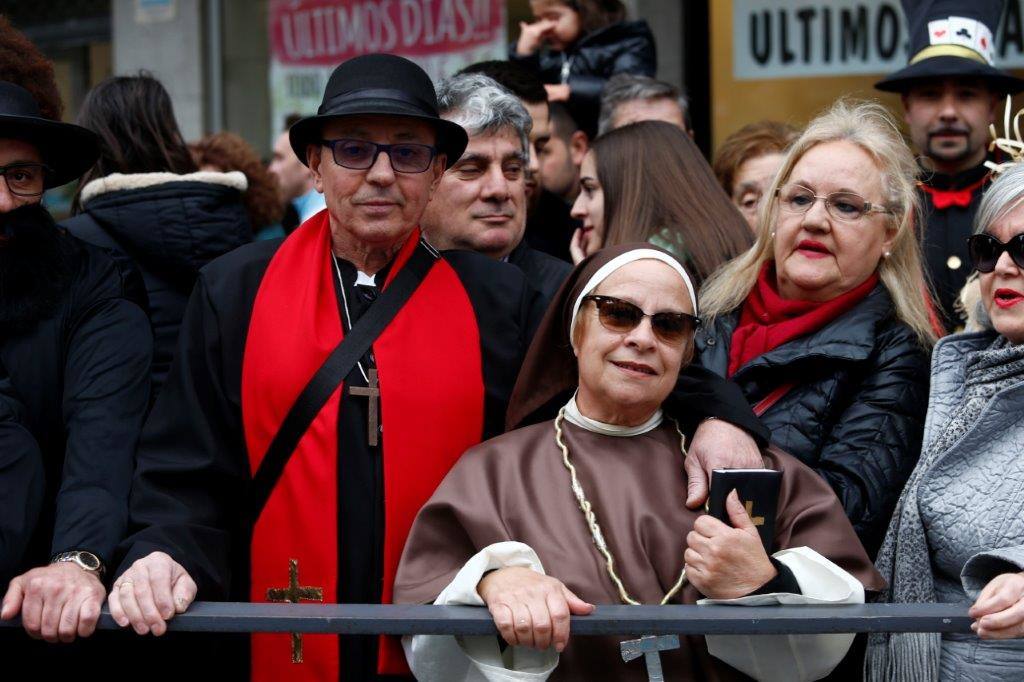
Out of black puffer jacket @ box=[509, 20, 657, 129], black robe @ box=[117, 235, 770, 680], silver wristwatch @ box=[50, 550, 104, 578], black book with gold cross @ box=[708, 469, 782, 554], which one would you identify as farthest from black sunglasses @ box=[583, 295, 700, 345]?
black puffer jacket @ box=[509, 20, 657, 129]

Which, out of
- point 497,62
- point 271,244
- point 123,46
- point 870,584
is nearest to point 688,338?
point 870,584

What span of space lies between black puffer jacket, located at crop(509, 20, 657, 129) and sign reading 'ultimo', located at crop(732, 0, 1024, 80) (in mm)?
1548

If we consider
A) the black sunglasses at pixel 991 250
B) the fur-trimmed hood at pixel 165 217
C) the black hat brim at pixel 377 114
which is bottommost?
the black sunglasses at pixel 991 250

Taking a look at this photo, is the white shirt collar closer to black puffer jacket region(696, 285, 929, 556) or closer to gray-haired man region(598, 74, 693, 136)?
black puffer jacket region(696, 285, 929, 556)

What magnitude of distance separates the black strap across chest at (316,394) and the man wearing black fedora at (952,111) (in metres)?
2.45

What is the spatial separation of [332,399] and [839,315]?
54.7 inches

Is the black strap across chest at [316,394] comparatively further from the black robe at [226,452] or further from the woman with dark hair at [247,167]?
the woman with dark hair at [247,167]

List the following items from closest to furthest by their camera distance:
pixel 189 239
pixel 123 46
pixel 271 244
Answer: pixel 271 244, pixel 189 239, pixel 123 46

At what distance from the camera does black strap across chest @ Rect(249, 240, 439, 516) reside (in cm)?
324

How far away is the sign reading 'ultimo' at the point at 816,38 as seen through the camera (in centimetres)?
735

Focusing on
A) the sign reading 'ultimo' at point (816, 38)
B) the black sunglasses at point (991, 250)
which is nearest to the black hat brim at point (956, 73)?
the black sunglasses at point (991, 250)

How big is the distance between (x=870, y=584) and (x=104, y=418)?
1.80 m

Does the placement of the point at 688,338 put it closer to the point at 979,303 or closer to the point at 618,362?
the point at 618,362

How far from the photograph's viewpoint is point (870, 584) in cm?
305
